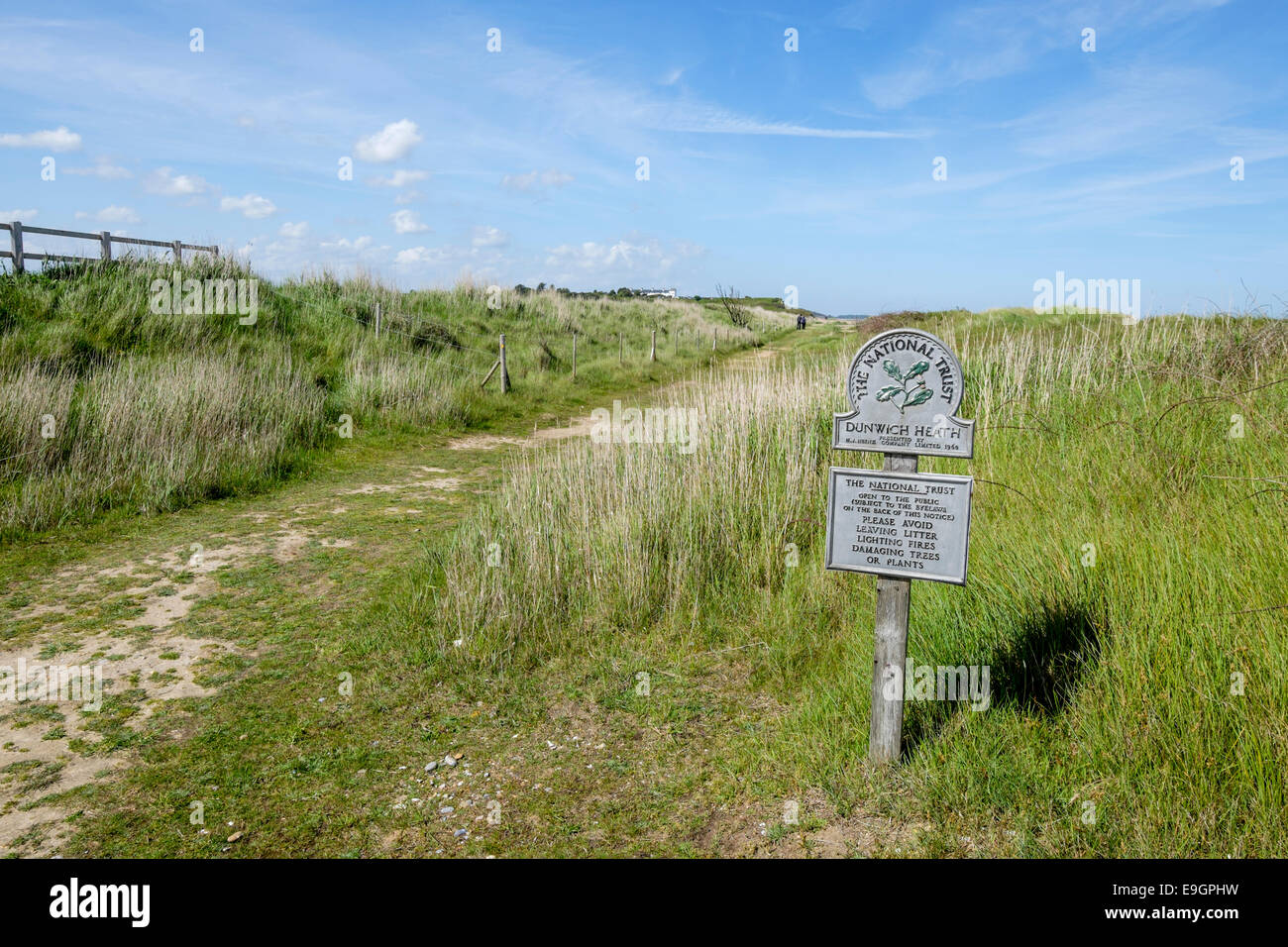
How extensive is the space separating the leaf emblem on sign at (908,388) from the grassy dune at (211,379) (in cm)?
841

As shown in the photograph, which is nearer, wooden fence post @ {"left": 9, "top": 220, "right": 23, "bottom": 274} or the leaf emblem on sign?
the leaf emblem on sign

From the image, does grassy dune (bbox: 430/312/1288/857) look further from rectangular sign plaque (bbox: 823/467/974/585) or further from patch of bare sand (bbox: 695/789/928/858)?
rectangular sign plaque (bbox: 823/467/974/585)

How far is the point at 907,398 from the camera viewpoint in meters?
3.19

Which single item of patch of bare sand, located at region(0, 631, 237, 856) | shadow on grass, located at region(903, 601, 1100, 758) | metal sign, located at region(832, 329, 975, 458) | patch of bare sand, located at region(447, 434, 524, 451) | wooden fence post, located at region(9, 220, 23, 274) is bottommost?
patch of bare sand, located at region(0, 631, 237, 856)

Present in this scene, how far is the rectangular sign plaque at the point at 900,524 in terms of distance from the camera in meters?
3.13

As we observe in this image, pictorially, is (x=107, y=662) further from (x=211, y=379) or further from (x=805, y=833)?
(x=211, y=379)

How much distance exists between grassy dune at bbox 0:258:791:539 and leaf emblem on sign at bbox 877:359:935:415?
27.6 feet

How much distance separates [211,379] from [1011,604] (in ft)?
38.0

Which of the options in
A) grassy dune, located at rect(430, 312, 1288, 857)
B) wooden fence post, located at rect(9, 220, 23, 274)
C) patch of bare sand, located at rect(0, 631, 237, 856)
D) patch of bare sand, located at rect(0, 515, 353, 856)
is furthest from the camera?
wooden fence post, located at rect(9, 220, 23, 274)

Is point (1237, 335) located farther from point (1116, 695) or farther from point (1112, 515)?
point (1116, 695)

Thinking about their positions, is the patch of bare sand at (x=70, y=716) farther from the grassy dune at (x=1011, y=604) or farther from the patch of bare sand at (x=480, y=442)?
the patch of bare sand at (x=480, y=442)

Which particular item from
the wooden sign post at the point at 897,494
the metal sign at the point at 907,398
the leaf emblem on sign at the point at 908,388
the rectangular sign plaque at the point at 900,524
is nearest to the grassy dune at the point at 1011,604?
the wooden sign post at the point at 897,494

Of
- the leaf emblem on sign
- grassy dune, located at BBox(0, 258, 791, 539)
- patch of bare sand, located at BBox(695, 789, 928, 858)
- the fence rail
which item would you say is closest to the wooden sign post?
the leaf emblem on sign

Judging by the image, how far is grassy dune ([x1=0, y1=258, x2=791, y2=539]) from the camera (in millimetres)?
9023
